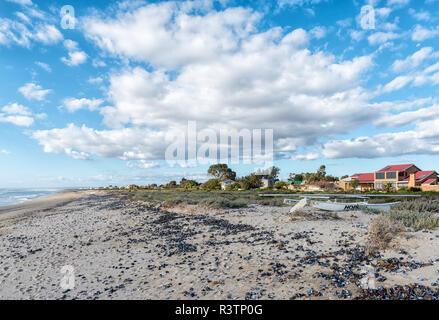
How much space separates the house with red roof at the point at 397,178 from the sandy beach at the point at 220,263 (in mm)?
53336

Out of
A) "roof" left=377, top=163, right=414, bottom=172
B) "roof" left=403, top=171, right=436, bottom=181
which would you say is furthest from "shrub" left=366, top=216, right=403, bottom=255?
"roof" left=377, top=163, right=414, bottom=172

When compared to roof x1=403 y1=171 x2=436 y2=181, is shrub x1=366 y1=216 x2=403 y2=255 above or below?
below

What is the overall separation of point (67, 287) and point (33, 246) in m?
6.99

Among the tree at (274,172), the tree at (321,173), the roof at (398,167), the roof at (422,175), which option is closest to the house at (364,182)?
the roof at (398,167)

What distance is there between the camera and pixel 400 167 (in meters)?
56.7

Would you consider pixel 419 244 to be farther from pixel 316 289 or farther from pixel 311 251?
pixel 316 289

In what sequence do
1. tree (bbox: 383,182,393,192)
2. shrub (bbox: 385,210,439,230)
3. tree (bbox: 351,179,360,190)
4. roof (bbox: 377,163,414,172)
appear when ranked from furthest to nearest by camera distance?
tree (bbox: 351,179,360,190)
roof (bbox: 377,163,414,172)
tree (bbox: 383,182,393,192)
shrub (bbox: 385,210,439,230)

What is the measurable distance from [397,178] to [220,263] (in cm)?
6397

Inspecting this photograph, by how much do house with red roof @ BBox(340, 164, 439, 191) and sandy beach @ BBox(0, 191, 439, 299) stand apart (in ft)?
175

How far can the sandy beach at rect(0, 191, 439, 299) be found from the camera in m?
5.70

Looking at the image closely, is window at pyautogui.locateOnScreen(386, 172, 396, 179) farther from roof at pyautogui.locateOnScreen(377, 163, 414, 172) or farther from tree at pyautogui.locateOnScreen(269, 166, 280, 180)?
tree at pyautogui.locateOnScreen(269, 166, 280, 180)

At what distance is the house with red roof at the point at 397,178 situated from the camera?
51.5 meters

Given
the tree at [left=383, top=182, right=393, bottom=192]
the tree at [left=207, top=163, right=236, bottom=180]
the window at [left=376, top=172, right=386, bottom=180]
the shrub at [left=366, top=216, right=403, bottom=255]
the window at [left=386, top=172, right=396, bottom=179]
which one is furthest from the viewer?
the tree at [left=207, top=163, right=236, bottom=180]
